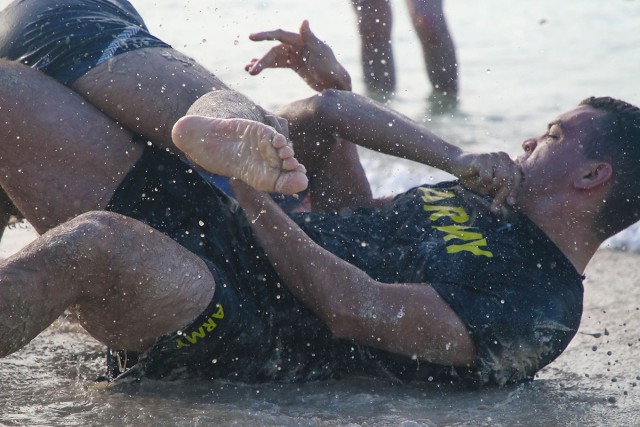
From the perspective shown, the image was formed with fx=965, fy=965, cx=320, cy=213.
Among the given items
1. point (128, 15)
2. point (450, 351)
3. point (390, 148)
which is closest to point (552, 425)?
point (450, 351)

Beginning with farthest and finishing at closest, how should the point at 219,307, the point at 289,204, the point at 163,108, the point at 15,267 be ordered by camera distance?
1. the point at 289,204
2. the point at 163,108
3. the point at 219,307
4. the point at 15,267

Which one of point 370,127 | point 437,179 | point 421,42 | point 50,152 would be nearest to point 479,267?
point 370,127

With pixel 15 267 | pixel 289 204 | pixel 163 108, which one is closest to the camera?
pixel 15 267

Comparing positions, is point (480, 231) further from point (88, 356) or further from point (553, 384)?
point (88, 356)

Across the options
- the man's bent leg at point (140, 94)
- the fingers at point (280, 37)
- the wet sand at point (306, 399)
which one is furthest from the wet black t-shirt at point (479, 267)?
the fingers at point (280, 37)

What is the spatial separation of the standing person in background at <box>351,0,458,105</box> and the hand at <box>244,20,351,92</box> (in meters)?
3.08

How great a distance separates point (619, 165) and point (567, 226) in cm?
30

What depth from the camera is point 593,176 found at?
3.34m

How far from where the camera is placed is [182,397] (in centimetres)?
288

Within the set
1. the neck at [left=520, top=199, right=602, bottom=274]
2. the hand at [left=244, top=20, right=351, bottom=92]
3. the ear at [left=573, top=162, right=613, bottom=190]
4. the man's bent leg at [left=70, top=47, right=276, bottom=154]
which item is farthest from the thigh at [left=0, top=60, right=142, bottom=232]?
the ear at [left=573, top=162, right=613, bottom=190]

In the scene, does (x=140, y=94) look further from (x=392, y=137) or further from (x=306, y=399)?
(x=306, y=399)

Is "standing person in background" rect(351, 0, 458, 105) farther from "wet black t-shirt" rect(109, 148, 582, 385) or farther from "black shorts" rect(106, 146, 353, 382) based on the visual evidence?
"black shorts" rect(106, 146, 353, 382)

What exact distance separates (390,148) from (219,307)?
41.4 inches

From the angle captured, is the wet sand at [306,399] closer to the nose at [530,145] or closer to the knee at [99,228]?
the knee at [99,228]
